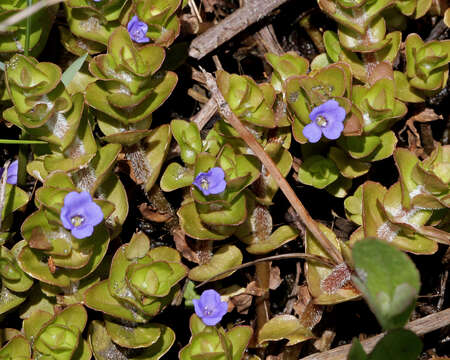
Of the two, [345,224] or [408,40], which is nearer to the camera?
[408,40]

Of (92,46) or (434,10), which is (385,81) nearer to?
(434,10)

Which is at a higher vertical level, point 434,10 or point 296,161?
point 434,10

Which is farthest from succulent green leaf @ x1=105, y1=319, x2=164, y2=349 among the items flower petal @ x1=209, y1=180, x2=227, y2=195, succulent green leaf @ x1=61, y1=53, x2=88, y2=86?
succulent green leaf @ x1=61, y1=53, x2=88, y2=86

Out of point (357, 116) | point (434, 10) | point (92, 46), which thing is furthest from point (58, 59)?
point (434, 10)

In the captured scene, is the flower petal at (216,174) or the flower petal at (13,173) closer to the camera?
the flower petal at (216,174)

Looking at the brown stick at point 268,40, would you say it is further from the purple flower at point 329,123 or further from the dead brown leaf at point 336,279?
the dead brown leaf at point 336,279

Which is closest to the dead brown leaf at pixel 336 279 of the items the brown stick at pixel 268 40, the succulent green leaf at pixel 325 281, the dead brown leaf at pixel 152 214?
the succulent green leaf at pixel 325 281
